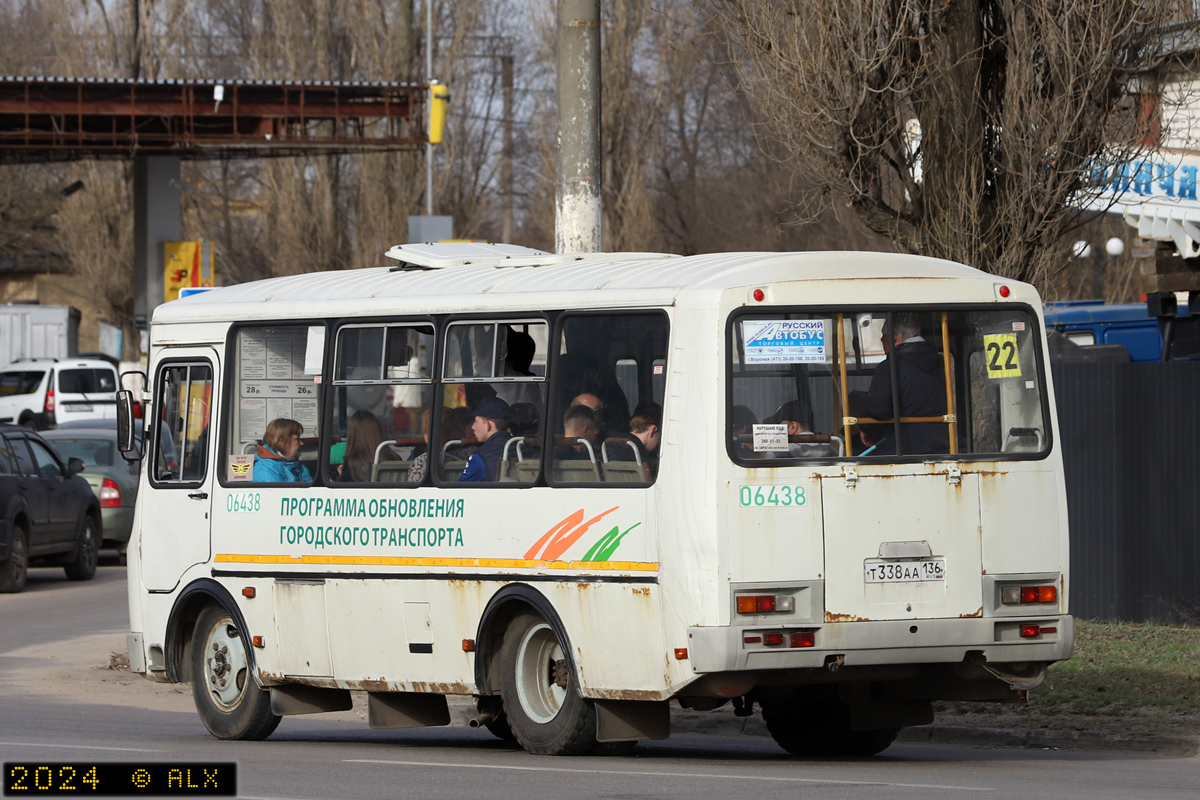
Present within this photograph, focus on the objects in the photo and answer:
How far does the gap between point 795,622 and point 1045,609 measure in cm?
139

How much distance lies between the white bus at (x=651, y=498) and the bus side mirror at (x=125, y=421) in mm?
989

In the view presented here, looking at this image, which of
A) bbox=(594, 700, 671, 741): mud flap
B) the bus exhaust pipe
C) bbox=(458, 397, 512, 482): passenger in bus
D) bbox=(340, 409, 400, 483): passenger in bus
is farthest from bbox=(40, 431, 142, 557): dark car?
bbox=(594, 700, 671, 741): mud flap

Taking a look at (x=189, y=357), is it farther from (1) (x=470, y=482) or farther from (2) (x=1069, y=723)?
(2) (x=1069, y=723)

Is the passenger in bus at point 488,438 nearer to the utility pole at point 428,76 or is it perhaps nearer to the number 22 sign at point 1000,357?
the number 22 sign at point 1000,357

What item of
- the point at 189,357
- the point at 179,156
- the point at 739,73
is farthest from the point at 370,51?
Answer: the point at 189,357

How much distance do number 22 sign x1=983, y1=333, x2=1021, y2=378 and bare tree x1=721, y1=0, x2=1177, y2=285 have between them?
Result: 4.67 m

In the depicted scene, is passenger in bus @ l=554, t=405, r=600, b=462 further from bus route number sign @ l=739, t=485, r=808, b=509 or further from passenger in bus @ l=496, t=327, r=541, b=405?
bus route number sign @ l=739, t=485, r=808, b=509

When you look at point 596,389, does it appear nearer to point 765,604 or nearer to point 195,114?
point 765,604

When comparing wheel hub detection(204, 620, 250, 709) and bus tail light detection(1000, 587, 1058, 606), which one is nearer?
bus tail light detection(1000, 587, 1058, 606)

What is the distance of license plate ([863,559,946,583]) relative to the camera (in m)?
9.26

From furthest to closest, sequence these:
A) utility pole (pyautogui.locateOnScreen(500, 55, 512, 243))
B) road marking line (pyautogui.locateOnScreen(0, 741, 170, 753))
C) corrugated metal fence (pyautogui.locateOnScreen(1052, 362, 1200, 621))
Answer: utility pole (pyautogui.locateOnScreen(500, 55, 512, 243)) → corrugated metal fence (pyautogui.locateOnScreen(1052, 362, 1200, 621)) → road marking line (pyautogui.locateOnScreen(0, 741, 170, 753))

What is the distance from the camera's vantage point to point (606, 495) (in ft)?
31.5

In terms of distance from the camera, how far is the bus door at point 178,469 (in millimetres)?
11750

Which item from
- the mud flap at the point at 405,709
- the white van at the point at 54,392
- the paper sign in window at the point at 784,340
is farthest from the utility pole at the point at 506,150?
the paper sign in window at the point at 784,340
